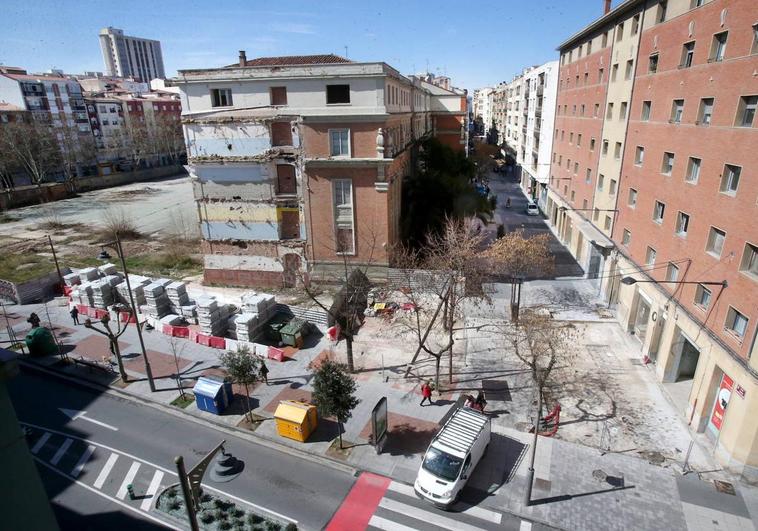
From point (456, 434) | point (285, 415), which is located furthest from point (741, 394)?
point (285, 415)

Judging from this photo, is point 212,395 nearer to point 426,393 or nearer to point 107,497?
point 107,497

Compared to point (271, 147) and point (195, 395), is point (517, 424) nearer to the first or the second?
point (195, 395)

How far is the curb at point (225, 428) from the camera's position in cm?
1580

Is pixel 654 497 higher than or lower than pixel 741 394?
lower

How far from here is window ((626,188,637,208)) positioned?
2511cm

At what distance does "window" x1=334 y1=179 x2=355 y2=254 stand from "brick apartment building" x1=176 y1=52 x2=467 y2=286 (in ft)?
0.23

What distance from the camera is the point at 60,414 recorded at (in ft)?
63.5

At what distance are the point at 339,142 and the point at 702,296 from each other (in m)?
20.9

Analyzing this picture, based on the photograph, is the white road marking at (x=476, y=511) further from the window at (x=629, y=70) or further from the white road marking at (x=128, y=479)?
the window at (x=629, y=70)

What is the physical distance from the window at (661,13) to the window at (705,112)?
23.4 ft

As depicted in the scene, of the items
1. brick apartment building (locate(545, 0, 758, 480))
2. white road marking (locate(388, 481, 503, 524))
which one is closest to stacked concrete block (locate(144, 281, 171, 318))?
white road marking (locate(388, 481, 503, 524))

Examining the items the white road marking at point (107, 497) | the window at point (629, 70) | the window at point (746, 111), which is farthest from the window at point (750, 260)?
the white road marking at point (107, 497)

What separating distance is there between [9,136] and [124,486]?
71554mm

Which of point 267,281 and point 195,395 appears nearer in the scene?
point 195,395
